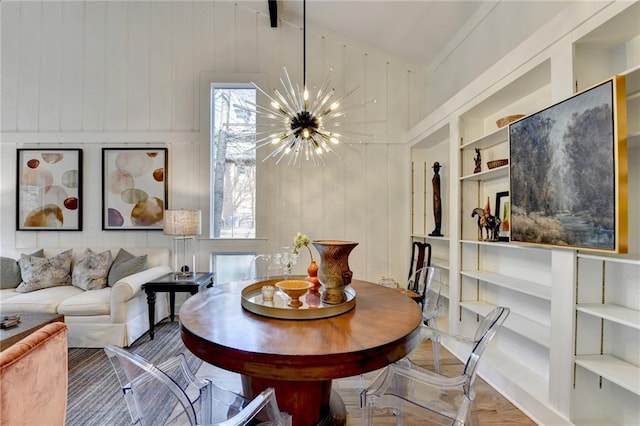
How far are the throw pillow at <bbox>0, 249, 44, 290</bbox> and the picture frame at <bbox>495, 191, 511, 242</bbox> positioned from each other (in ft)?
16.6

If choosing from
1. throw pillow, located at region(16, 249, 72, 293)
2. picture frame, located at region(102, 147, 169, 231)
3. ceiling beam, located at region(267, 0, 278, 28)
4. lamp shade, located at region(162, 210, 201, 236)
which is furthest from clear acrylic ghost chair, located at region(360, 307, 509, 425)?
ceiling beam, located at region(267, 0, 278, 28)

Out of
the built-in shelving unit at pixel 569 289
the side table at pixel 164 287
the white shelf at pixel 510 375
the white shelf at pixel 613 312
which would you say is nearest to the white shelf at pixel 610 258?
the built-in shelving unit at pixel 569 289

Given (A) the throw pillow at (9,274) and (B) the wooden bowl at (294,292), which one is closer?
(B) the wooden bowl at (294,292)

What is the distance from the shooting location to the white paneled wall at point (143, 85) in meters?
3.97

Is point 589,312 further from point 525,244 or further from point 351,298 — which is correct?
point 351,298

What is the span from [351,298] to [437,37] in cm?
320

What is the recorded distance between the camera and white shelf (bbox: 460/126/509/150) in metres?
2.35

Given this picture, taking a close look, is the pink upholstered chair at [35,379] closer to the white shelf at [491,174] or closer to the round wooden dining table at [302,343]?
the round wooden dining table at [302,343]

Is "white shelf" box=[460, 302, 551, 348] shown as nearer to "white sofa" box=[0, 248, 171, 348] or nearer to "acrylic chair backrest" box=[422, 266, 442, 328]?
"acrylic chair backrest" box=[422, 266, 442, 328]

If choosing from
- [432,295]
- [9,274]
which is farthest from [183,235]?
[432,295]

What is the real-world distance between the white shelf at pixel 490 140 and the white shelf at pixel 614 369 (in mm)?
1525

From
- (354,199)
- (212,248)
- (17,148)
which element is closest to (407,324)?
(354,199)

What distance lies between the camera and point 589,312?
1587mm

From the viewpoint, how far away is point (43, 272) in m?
3.42
